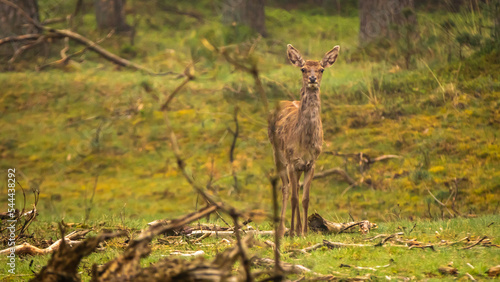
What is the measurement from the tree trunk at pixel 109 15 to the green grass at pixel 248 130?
7.93ft

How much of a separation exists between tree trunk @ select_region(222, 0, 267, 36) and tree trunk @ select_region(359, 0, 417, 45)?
3.49 metres

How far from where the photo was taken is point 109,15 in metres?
22.1

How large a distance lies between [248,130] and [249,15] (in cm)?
649

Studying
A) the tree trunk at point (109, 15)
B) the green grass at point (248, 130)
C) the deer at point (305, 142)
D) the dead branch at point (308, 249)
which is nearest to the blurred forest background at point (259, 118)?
the green grass at point (248, 130)

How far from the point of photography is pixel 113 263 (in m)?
4.32

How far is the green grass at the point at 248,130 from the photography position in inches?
492

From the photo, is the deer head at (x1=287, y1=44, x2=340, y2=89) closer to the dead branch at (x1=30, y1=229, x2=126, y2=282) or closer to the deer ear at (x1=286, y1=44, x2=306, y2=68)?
the deer ear at (x1=286, y1=44, x2=306, y2=68)

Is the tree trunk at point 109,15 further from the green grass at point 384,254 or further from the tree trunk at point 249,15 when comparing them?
the green grass at point 384,254

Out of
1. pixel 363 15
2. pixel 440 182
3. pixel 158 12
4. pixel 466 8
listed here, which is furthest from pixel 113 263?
pixel 158 12

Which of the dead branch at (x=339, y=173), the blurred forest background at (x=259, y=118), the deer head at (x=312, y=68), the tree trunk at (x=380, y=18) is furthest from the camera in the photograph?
the tree trunk at (x=380, y=18)

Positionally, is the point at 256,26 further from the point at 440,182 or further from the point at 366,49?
the point at 440,182

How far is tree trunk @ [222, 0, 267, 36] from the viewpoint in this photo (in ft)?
69.4

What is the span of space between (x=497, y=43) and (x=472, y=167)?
4.23 metres

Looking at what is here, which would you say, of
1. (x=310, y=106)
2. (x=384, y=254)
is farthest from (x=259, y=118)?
(x=384, y=254)
